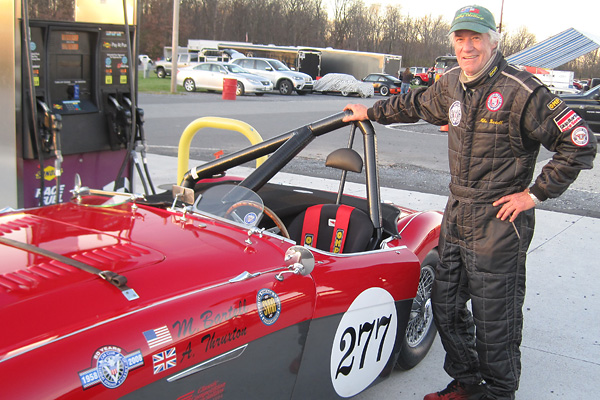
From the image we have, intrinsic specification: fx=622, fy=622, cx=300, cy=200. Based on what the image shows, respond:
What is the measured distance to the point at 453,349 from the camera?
317cm

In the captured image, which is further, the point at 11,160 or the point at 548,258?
the point at 548,258

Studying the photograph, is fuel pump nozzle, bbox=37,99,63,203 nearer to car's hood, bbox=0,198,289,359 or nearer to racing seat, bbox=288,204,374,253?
car's hood, bbox=0,198,289,359

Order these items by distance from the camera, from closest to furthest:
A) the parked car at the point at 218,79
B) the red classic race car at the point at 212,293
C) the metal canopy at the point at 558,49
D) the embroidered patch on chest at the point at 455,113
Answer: the red classic race car at the point at 212,293 < the embroidered patch on chest at the point at 455,113 < the parked car at the point at 218,79 < the metal canopy at the point at 558,49

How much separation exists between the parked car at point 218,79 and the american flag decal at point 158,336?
77.4 ft

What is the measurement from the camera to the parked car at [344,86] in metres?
29.9

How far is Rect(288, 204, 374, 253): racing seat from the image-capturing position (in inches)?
126

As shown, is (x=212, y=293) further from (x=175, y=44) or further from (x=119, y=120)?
(x=175, y=44)

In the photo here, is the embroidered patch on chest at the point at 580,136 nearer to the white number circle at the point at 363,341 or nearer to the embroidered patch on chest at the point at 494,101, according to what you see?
the embroidered patch on chest at the point at 494,101

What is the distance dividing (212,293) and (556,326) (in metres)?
2.97

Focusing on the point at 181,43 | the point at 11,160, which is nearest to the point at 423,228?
the point at 11,160

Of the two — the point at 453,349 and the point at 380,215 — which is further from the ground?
the point at 380,215

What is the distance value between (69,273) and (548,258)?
465 centimetres

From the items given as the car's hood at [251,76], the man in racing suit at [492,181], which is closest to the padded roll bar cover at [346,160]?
the man in racing suit at [492,181]

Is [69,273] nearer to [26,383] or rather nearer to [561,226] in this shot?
[26,383]
